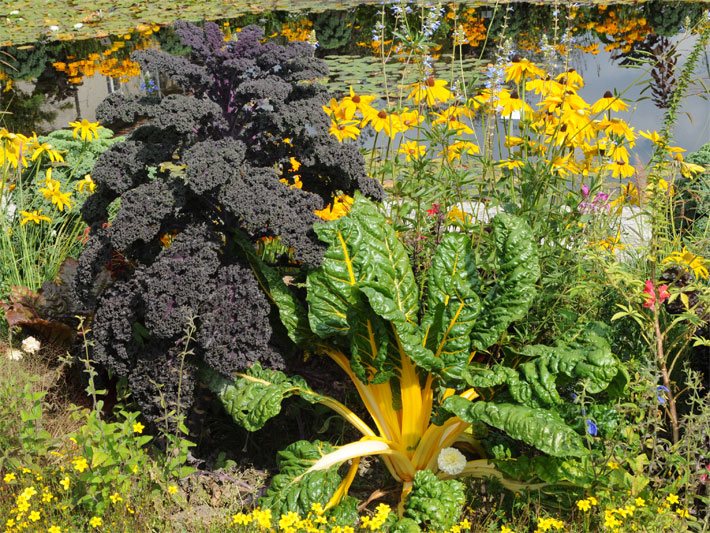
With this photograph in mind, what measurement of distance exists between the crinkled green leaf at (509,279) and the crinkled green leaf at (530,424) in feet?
1.06

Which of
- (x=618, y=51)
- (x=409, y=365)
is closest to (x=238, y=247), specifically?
(x=409, y=365)

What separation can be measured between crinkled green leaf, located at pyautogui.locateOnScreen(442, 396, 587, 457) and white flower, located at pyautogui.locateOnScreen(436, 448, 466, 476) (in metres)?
0.19

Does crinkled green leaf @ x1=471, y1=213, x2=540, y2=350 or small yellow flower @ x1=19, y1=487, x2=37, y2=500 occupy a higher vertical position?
crinkled green leaf @ x1=471, y1=213, x2=540, y2=350

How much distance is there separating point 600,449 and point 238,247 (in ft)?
5.12

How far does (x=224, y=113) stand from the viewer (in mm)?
3471

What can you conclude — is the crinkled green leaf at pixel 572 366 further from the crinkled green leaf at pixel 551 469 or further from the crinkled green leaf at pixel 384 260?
the crinkled green leaf at pixel 384 260

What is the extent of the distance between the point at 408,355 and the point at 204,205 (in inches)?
41.2

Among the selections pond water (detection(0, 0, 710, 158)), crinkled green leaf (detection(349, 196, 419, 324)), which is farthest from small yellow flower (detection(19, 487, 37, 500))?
pond water (detection(0, 0, 710, 158))

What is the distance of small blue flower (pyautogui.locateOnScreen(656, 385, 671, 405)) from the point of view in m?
2.79

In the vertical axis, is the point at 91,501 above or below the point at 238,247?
below

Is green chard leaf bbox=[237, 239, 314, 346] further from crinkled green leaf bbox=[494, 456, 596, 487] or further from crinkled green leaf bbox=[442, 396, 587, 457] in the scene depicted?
crinkled green leaf bbox=[494, 456, 596, 487]

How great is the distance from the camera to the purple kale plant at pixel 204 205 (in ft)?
10.1

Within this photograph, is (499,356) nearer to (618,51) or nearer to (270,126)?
(270,126)

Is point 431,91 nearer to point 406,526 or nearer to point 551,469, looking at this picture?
point 551,469
